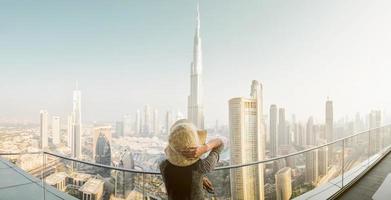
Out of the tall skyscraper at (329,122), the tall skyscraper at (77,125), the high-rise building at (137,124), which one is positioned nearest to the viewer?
the tall skyscraper at (77,125)

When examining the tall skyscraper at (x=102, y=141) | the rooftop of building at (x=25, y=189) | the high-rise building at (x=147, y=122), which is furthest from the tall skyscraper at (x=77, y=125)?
the rooftop of building at (x=25, y=189)

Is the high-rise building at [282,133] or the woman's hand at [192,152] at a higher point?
the woman's hand at [192,152]

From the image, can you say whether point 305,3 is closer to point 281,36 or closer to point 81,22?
point 281,36

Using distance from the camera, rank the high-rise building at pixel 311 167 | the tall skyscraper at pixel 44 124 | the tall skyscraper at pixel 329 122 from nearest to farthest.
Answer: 1. the high-rise building at pixel 311 167
2. the tall skyscraper at pixel 44 124
3. the tall skyscraper at pixel 329 122

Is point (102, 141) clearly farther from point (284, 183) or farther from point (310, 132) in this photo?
point (310, 132)

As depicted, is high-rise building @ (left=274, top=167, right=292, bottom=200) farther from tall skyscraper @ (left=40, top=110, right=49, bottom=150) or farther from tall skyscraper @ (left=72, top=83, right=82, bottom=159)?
tall skyscraper @ (left=40, top=110, right=49, bottom=150)

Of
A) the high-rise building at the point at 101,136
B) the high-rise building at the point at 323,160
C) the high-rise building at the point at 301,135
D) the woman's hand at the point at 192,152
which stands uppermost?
the woman's hand at the point at 192,152

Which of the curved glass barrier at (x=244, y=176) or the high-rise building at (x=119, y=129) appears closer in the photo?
the curved glass barrier at (x=244, y=176)

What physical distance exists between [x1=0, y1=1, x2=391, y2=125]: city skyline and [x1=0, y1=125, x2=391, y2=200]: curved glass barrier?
2.14 metres

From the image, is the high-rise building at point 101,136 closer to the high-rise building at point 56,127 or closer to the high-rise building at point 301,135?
the high-rise building at point 56,127

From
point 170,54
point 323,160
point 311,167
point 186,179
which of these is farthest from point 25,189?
point 170,54

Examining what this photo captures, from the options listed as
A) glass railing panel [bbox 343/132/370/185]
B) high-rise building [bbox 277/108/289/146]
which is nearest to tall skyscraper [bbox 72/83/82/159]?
glass railing panel [bbox 343/132/370/185]

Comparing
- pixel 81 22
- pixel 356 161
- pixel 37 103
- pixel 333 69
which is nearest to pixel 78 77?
pixel 37 103

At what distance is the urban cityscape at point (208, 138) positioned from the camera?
1.98 m
